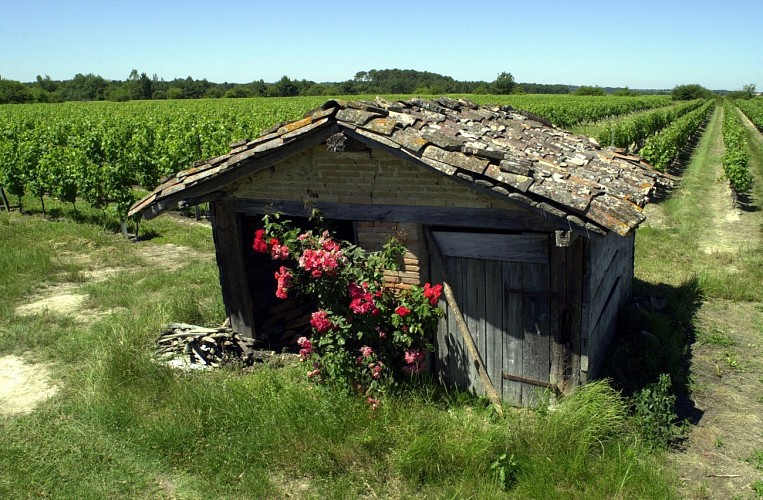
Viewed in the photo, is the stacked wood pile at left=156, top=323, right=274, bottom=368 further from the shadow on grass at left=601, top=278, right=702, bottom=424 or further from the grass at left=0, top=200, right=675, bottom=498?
the shadow on grass at left=601, top=278, right=702, bottom=424

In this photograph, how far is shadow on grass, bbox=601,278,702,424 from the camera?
6.95 meters

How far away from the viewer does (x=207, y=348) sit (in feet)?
25.3

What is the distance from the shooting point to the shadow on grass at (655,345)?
695 cm

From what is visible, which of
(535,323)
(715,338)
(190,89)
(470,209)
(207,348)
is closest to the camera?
(470,209)

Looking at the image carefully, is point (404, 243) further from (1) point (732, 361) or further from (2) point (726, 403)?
(1) point (732, 361)

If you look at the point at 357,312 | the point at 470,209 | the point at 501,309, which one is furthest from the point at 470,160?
the point at 357,312

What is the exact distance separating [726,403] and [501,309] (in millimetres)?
3069

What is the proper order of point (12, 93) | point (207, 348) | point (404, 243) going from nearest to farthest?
point (404, 243) < point (207, 348) < point (12, 93)

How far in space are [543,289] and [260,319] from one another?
474 centimetres

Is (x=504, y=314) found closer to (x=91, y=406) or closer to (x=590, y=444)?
(x=590, y=444)

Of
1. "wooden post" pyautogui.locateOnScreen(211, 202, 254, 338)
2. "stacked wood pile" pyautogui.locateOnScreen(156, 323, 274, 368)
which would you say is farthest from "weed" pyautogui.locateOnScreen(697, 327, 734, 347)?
"wooden post" pyautogui.locateOnScreen(211, 202, 254, 338)

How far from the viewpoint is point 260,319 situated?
8.99m

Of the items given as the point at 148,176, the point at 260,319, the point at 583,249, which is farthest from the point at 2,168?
the point at 583,249

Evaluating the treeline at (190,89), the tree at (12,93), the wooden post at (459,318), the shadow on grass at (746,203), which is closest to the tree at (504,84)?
the treeline at (190,89)
